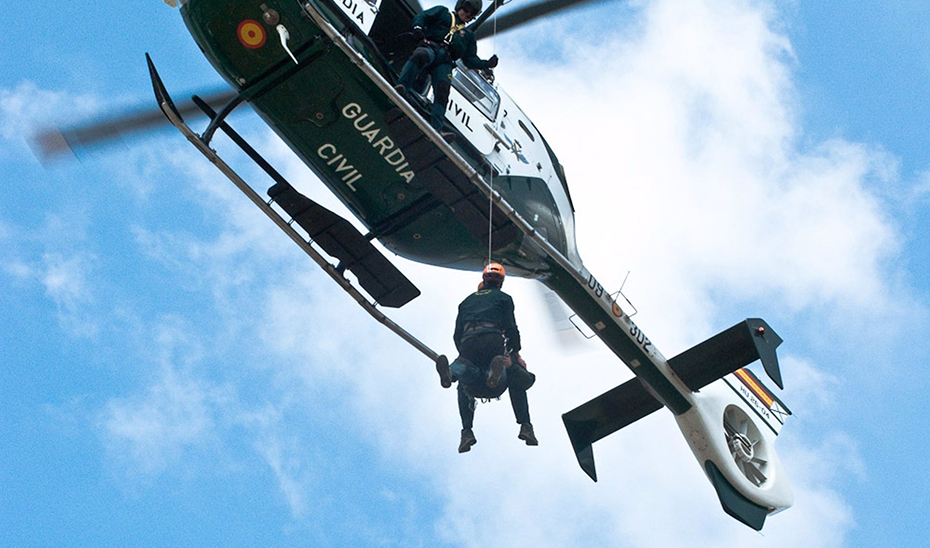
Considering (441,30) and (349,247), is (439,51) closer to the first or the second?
(441,30)

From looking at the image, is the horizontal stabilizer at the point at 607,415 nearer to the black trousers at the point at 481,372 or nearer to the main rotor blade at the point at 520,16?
the black trousers at the point at 481,372

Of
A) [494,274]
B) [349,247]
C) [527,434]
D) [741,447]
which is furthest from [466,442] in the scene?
[741,447]

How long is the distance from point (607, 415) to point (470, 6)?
6.70 meters

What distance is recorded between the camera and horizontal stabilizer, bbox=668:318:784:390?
15.8 m

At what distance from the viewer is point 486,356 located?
1268 cm

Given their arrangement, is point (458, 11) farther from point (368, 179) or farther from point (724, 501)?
point (724, 501)

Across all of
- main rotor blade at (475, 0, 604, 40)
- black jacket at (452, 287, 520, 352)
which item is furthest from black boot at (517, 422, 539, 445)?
main rotor blade at (475, 0, 604, 40)

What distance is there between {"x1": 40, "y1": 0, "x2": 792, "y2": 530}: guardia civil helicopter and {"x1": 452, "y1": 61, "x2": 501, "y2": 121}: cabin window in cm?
3

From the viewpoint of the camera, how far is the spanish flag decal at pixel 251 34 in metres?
12.2

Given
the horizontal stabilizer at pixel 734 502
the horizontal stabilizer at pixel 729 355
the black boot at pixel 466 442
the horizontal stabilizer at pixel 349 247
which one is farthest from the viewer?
the horizontal stabilizer at pixel 734 502

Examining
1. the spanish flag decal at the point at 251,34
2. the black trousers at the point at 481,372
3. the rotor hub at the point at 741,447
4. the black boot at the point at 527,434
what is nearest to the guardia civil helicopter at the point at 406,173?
the spanish flag decal at the point at 251,34

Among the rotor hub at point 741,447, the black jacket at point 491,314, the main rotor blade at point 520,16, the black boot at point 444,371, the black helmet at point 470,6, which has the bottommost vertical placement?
the black boot at point 444,371

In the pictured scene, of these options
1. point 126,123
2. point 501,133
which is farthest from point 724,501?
point 126,123

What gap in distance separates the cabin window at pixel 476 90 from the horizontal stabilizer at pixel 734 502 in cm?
642
